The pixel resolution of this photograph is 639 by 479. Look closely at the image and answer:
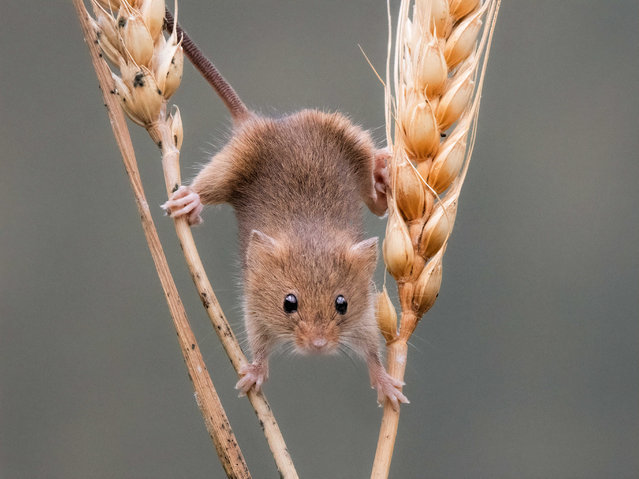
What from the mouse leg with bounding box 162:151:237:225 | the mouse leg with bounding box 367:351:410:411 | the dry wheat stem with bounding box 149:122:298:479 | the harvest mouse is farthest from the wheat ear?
the mouse leg with bounding box 162:151:237:225

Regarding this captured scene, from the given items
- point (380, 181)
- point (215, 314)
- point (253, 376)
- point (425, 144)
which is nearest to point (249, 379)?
point (253, 376)

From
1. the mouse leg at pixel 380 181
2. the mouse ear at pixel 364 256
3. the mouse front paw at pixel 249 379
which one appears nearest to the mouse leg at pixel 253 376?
the mouse front paw at pixel 249 379

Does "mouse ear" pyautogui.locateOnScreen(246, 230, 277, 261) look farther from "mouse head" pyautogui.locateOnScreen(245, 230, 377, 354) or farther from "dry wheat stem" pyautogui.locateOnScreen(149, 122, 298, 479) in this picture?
"dry wheat stem" pyautogui.locateOnScreen(149, 122, 298, 479)

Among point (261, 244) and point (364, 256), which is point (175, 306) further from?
point (364, 256)

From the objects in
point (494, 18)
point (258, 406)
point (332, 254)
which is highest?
point (494, 18)

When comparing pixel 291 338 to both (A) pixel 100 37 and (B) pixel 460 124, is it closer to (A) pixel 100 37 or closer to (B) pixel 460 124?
(B) pixel 460 124

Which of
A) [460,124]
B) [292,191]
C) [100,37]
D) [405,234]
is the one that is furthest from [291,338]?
[100,37]
